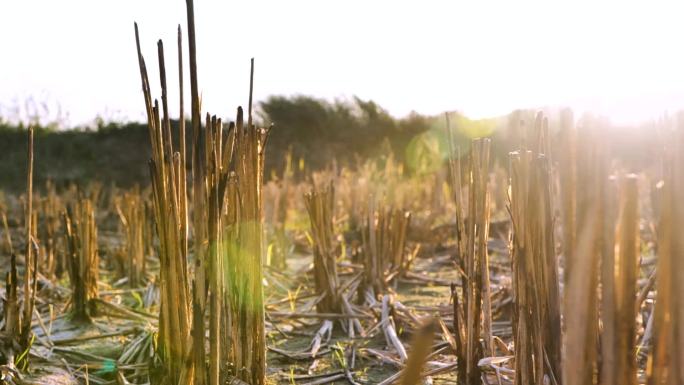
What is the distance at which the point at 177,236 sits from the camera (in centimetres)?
134

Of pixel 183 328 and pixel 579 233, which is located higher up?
pixel 579 233

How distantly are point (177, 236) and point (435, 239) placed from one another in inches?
164

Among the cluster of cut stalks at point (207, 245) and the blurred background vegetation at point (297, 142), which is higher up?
the blurred background vegetation at point (297, 142)

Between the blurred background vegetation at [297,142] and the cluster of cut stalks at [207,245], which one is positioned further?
the blurred background vegetation at [297,142]

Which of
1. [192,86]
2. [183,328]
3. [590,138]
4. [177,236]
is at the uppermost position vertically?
[192,86]

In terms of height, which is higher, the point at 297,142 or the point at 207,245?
the point at 297,142

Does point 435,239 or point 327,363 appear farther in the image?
point 435,239

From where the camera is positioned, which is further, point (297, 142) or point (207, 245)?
point (297, 142)

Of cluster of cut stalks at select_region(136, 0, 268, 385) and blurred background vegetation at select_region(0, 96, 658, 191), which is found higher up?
blurred background vegetation at select_region(0, 96, 658, 191)

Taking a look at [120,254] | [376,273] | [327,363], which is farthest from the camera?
[120,254]

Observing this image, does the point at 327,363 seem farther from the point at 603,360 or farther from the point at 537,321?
the point at 603,360

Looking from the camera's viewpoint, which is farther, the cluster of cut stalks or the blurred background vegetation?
the blurred background vegetation

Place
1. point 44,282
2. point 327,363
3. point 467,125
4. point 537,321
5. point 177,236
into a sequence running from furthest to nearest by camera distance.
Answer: point 467,125
point 44,282
point 327,363
point 177,236
point 537,321

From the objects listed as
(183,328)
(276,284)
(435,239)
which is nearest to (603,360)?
(183,328)
